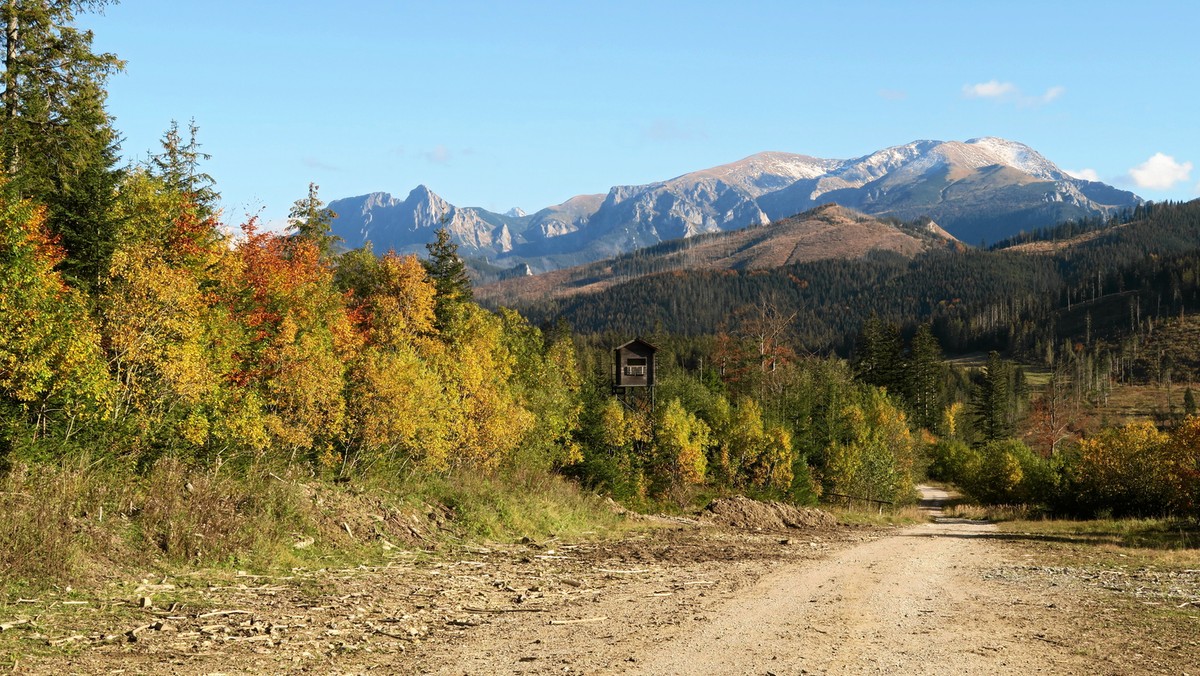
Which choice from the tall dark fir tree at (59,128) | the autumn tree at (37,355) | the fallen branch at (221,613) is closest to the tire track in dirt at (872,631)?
the fallen branch at (221,613)

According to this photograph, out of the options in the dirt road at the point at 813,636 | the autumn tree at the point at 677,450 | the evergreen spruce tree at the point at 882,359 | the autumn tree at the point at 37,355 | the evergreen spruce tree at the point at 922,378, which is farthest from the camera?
the evergreen spruce tree at the point at 922,378

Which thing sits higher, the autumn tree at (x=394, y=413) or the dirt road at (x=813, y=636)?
the autumn tree at (x=394, y=413)

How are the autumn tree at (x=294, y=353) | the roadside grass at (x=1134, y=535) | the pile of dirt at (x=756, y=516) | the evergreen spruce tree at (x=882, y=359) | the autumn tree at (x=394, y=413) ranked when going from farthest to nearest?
1. the evergreen spruce tree at (x=882, y=359)
2. the pile of dirt at (x=756, y=516)
3. the roadside grass at (x=1134, y=535)
4. the autumn tree at (x=394, y=413)
5. the autumn tree at (x=294, y=353)

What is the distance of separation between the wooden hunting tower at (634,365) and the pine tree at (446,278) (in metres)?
14.6

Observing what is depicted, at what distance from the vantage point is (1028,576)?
23.4m

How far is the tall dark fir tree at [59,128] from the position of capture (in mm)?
26422

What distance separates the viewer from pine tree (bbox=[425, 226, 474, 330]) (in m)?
54.9

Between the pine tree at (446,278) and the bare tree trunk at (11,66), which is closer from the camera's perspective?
the bare tree trunk at (11,66)

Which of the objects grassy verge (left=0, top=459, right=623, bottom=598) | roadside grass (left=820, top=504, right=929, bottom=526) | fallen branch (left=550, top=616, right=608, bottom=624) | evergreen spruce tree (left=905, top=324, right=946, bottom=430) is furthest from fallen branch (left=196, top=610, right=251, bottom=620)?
evergreen spruce tree (left=905, top=324, right=946, bottom=430)

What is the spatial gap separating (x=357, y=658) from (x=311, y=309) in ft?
86.1

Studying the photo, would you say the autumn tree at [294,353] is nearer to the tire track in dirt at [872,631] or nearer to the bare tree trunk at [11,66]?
the bare tree trunk at [11,66]

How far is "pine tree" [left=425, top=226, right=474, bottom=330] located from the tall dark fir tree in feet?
82.8

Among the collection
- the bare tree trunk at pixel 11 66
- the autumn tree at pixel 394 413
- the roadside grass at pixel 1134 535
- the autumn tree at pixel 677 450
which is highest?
the bare tree trunk at pixel 11 66

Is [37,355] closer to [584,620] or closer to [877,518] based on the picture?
[584,620]
